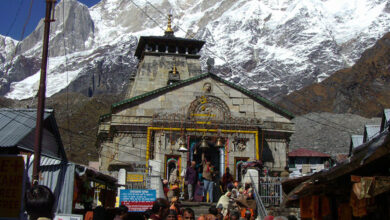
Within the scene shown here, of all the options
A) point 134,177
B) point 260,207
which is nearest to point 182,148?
point 134,177

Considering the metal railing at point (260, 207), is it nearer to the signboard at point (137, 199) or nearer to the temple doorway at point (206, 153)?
the signboard at point (137, 199)

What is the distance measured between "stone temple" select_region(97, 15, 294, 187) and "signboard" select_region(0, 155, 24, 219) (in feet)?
44.8

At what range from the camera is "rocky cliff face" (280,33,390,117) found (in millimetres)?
104812

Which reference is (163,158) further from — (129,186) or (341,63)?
(341,63)

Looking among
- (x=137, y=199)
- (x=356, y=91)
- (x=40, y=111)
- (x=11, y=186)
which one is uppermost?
(x=356, y=91)

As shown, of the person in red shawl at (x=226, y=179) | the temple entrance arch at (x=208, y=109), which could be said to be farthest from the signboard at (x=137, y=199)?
the temple entrance arch at (x=208, y=109)

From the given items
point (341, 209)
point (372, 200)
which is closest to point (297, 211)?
point (341, 209)

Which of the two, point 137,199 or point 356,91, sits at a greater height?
point 356,91

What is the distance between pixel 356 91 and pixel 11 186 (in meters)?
104

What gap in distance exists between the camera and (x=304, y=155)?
201 feet

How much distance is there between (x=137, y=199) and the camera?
1580cm

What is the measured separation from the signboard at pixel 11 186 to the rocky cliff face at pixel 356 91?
95974 millimetres

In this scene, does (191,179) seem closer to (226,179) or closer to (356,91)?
(226,179)

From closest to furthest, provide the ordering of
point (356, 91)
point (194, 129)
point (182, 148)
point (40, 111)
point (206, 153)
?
1. point (40, 111)
2. point (182, 148)
3. point (194, 129)
4. point (206, 153)
5. point (356, 91)
